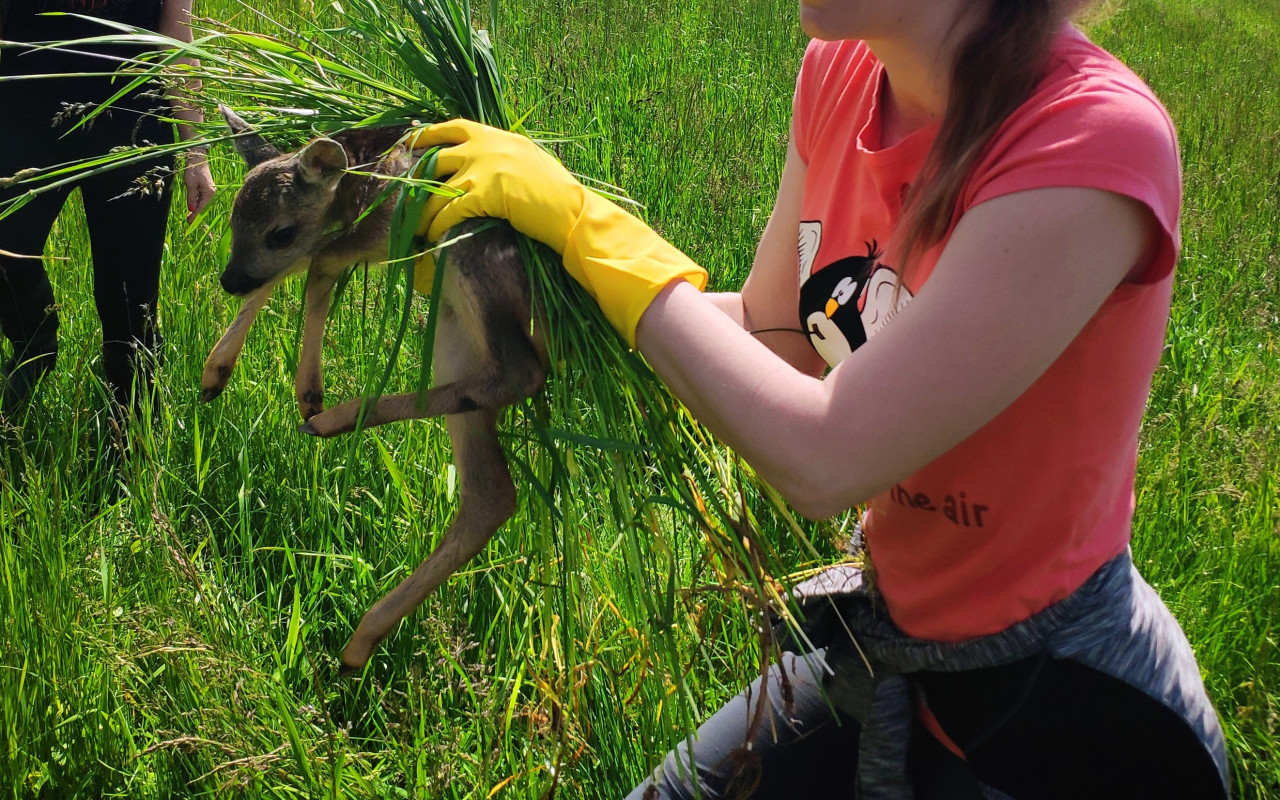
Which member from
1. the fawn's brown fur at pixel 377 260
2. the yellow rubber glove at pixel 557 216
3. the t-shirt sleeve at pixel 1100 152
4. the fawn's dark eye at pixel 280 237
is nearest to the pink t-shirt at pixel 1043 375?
the t-shirt sleeve at pixel 1100 152

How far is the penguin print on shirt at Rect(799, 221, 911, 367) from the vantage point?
1609 mm

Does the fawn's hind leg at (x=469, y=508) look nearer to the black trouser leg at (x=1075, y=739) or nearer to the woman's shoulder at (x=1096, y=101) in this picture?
the black trouser leg at (x=1075, y=739)

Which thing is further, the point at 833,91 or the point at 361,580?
the point at 361,580

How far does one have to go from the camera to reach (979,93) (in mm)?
1380

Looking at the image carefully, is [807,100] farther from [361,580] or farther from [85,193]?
[85,193]

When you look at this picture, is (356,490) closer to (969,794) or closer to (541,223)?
(541,223)

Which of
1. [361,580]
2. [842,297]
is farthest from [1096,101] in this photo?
[361,580]

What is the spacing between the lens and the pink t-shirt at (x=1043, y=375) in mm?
1262

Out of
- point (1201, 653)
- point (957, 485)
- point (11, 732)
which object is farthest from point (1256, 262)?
point (11, 732)

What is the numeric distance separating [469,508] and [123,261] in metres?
2.02

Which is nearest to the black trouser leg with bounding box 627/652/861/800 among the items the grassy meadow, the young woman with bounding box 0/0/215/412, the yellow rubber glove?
the grassy meadow

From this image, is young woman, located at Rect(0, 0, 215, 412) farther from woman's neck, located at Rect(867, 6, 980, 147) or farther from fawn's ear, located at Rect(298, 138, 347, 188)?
woman's neck, located at Rect(867, 6, 980, 147)

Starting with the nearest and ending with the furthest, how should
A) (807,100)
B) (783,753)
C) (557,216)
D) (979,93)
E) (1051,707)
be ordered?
(979,93) → (1051,707) → (557,216) → (783,753) → (807,100)

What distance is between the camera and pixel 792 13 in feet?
26.9
